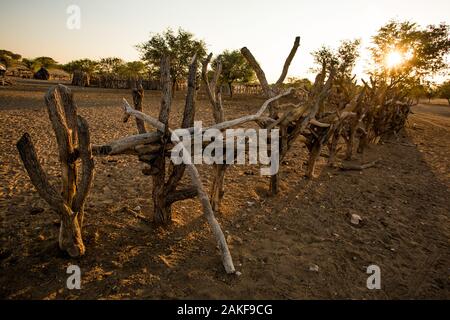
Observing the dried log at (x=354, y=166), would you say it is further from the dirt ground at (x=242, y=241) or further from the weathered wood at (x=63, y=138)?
the weathered wood at (x=63, y=138)

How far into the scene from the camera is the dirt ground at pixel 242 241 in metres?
2.75

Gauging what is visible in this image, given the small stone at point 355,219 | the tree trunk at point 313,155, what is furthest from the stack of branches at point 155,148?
the small stone at point 355,219

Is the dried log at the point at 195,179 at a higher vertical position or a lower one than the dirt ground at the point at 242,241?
higher

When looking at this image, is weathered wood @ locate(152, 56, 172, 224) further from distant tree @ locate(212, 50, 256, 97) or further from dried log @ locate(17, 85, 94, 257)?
distant tree @ locate(212, 50, 256, 97)

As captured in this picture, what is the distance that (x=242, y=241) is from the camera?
3.63m

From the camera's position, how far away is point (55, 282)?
2.62 m

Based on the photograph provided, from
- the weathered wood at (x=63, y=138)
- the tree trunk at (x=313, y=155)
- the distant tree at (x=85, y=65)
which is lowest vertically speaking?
the tree trunk at (x=313, y=155)

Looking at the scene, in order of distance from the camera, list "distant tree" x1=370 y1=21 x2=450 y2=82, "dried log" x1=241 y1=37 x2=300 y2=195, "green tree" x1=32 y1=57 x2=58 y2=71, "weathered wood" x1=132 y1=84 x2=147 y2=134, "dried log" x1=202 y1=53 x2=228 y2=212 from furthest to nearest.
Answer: "green tree" x1=32 y1=57 x2=58 y2=71
"distant tree" x1=370 y1=21 x2=450 y2=82
"dried log" x1=241 y1=37 x2=300 y2=195
"dried log" x1=202 y1=53 x2=228 y2=212
"weathered wood" x1=132 y1=84 x2=147 y2=134

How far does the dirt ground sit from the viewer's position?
9.04ft

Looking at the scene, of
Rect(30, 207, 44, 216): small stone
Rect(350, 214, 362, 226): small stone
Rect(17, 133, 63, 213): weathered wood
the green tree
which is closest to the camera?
Rect(17, 133, 63, 213): weathered wood

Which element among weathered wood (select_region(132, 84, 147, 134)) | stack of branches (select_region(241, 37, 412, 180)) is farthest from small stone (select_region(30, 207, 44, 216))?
stack of branches (select_region(241, 37, 412, 180))

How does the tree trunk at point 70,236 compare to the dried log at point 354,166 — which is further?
the dried log at point 354,166
